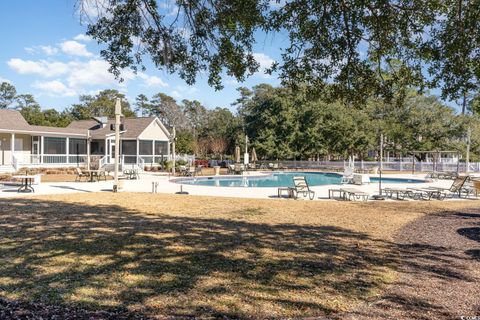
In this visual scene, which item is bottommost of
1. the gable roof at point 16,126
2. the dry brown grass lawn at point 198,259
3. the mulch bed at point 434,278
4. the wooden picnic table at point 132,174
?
the mulch bed at point 434,278

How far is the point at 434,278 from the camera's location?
5422 mm

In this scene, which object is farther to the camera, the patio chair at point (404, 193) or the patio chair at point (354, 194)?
the patio chair at point (404, 193)

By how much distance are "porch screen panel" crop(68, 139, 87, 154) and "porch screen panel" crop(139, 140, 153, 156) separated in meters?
4.90

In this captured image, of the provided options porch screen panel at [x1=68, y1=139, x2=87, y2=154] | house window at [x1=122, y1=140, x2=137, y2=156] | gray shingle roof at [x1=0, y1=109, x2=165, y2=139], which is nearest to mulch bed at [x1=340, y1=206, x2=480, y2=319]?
gray shingle roof at [x1=0, y1=109, x2=165, y2=139]

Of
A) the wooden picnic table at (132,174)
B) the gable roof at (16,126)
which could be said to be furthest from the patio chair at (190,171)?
the gable roof at (16,126)

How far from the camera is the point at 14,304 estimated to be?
13.5 feet

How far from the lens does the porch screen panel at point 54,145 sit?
1260 inches

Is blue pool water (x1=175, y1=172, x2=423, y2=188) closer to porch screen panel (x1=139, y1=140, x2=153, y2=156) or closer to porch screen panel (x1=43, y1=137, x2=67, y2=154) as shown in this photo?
porch screen panel (x1=139, y1=140, x2=153, y2=156)

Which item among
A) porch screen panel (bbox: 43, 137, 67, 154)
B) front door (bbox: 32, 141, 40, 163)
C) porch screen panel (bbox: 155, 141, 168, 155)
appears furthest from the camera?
porch screen panel (bbox: 155, 141, 168, 155)

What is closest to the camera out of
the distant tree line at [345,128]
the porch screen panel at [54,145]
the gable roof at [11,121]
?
the gable roof at [11,121]

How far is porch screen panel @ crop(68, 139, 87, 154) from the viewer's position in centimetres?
3394

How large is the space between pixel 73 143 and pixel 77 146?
0.47 meters

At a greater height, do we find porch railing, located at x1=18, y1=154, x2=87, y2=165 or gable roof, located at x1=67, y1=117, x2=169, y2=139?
gable roof, located at x1=67, y1=117, x2=169, y2=139

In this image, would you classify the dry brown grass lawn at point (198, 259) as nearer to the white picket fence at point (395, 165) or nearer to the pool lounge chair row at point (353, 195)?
the pool lounge chair row at point (353, 195)
